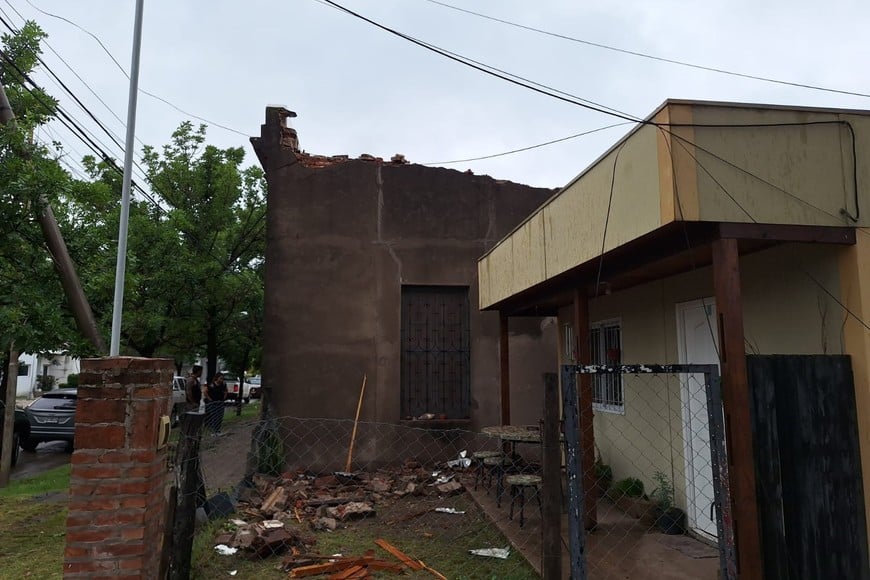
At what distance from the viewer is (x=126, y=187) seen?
3.70 meters

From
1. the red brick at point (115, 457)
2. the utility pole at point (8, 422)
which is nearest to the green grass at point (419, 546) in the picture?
the red brick at point (115, 457)

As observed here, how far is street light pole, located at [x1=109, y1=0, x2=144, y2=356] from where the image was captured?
3.55 metres

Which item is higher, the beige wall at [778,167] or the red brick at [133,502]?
the beige wall at [778,167]

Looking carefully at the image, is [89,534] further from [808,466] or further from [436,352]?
[436,352]

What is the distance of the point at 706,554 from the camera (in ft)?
17.2

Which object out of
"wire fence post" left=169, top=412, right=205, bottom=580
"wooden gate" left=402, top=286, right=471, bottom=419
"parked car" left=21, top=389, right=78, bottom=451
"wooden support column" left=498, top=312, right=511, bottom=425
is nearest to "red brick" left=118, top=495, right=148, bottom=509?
"wire fence post" left=169, top=412, right=205, bottom=580

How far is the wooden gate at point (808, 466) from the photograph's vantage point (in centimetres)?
392

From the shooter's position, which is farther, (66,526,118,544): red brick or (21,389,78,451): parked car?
(21,389,78,451): parked car

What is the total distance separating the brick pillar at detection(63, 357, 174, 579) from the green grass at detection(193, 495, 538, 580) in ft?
6.95

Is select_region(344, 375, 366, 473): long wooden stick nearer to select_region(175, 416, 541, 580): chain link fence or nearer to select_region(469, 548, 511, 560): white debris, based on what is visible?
select_region(175, 416, 541, 580): chain link fence

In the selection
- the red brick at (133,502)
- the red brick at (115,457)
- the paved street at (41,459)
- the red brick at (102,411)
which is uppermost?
the red brick at (102,411)

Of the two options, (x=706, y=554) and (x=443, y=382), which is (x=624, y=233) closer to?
(x=706, y=554)

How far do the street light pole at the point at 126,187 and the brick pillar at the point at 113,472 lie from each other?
1.11 ft

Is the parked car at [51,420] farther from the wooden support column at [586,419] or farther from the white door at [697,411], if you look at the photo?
the white door at [697,411]
